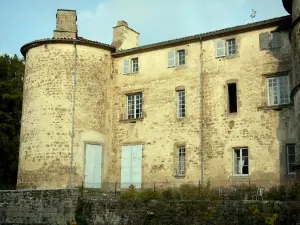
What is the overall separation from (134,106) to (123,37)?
18.0 ft

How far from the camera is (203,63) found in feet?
80.4

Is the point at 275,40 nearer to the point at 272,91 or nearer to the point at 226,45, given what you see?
the point at 272,91

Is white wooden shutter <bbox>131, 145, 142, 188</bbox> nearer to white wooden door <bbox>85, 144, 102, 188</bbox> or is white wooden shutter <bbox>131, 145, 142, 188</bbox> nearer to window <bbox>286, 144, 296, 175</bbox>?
white wooden door <bbox>85, 144, 102, 188</bbox>

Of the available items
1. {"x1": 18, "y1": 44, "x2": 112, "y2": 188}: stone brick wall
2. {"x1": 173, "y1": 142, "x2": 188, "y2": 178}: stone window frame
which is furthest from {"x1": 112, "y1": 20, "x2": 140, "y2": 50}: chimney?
{"x1": 173, "y1": 142, "x2": 188, "y2": 178}: stone window frame

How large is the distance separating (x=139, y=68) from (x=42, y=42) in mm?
5630

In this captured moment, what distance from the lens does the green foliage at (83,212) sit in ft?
66.2

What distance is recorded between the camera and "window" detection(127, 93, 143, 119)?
86.1 ft

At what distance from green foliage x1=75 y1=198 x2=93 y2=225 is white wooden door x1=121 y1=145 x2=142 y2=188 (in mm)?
4904

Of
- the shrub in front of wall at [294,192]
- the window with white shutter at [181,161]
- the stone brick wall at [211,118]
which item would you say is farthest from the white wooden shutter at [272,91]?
Answer: the shrub in front of wall at [294,192]

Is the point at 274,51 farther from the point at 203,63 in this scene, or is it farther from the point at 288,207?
the point at 288,207

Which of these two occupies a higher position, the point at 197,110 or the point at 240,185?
the point at 197,110

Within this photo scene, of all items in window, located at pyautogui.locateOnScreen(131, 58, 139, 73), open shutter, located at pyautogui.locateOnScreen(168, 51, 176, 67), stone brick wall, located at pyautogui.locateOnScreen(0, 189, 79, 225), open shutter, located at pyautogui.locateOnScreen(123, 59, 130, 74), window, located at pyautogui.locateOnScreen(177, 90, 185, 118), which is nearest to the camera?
stone brick wall, located at pyautogui.locateOnScreen(0, 189, 79, 225)

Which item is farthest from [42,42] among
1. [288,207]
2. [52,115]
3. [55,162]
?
[288,207]

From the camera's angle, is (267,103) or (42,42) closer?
(267,103)
